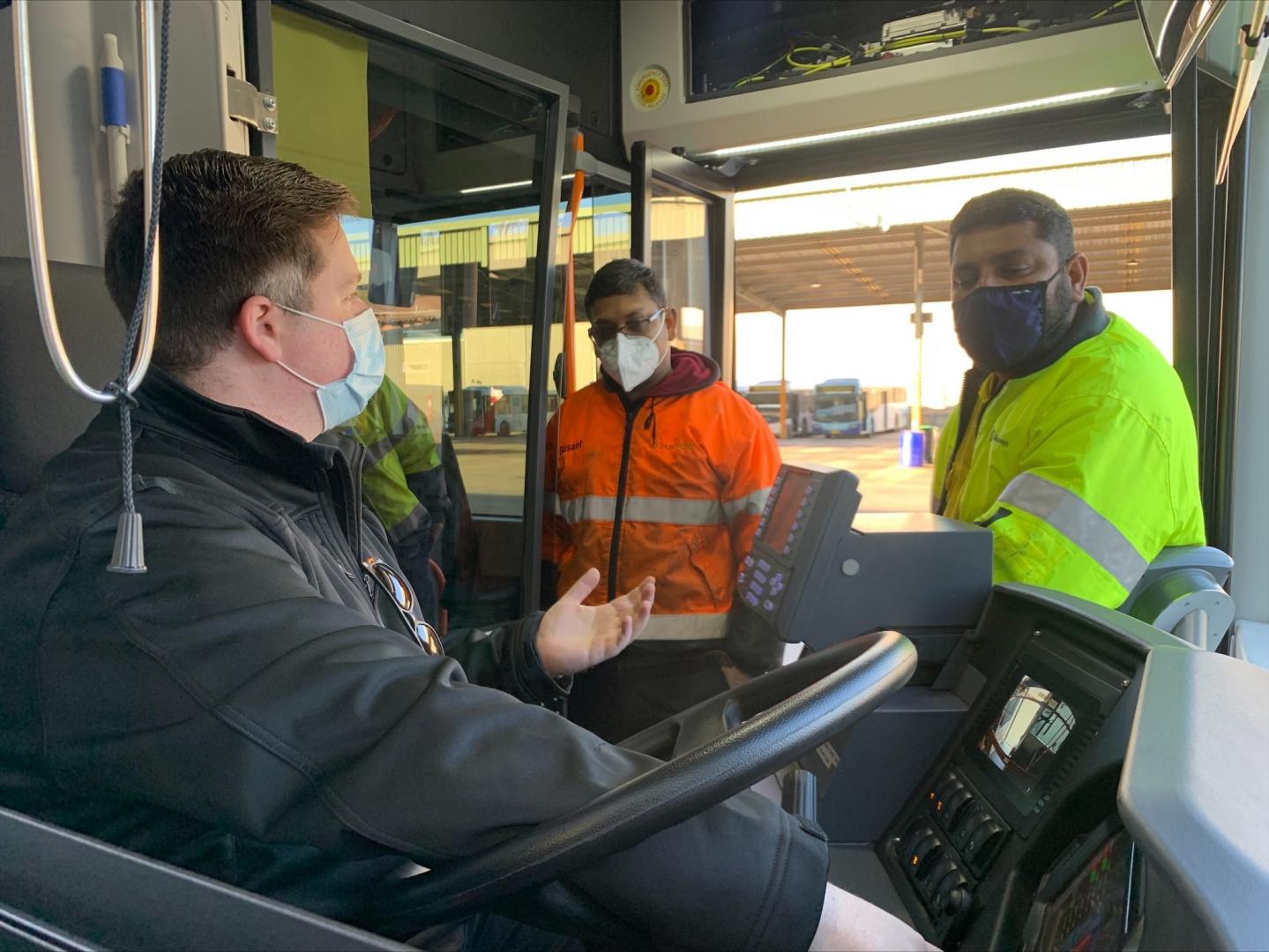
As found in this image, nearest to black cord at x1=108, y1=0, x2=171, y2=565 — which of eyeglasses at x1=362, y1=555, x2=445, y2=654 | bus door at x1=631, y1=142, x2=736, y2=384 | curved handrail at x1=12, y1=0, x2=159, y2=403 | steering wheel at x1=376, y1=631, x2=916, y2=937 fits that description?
curved handrail at x1=12, y1=0, x2=159, y2=403

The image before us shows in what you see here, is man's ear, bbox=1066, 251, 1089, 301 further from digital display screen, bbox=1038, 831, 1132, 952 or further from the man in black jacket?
the man in black jacket

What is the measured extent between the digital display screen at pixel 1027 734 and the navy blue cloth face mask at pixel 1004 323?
2.94 feet

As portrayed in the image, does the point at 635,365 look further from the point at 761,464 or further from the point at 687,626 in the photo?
the point at 687,626

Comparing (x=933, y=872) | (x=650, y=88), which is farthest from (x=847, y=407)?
(x=933, y=872)

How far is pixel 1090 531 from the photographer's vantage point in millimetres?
1454

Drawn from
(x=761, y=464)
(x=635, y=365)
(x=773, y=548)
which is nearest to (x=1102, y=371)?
(x=773, y=548)

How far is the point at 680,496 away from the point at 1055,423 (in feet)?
3.24

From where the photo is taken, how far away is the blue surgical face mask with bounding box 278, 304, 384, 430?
1279 mm

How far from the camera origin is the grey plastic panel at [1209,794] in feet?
1.66

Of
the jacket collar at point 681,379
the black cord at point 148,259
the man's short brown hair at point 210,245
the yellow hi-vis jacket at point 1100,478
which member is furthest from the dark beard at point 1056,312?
the black cord at point 148,259

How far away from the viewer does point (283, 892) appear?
2.89ft

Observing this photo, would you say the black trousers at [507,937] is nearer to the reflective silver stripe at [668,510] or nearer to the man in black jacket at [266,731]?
the man in black jacket at [266,731]

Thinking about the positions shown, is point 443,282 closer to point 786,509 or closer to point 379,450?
point 379,450

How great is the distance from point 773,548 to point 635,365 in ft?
3.34
